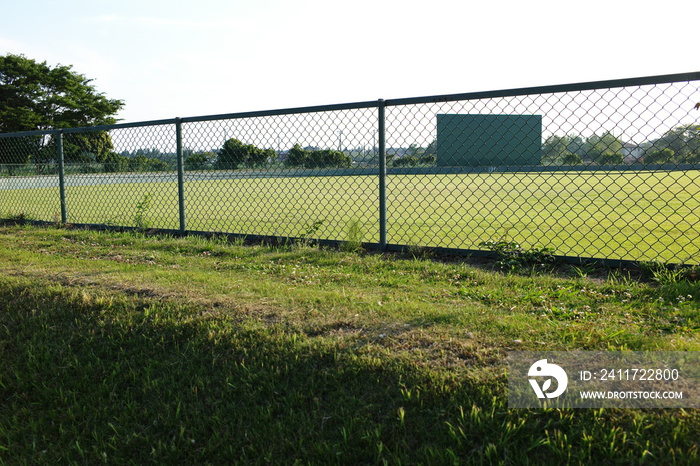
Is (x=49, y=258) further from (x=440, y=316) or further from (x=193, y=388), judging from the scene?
(x=440, y=316)

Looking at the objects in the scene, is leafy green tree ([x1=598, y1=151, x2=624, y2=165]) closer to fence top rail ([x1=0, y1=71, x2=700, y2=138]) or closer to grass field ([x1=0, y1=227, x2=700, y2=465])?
fence top rail ([x1=0, y1=71, x2=700, y2=138])

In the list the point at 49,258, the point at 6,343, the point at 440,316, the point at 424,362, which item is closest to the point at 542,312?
the point at 440,316

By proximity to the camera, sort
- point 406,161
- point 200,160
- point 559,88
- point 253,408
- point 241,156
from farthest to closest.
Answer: point 200,160 < point 241,156 < point 406,161 < point 559,88 < point 253,408

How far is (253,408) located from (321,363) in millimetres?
463

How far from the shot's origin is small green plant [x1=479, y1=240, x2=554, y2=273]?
4.83 meters

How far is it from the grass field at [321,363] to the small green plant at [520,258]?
20cm

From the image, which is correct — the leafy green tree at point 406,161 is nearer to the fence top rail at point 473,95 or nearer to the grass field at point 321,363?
the fence top rail at point 473,95

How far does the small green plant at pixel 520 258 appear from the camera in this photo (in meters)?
4.83

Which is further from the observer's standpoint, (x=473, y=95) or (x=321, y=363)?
(x=473, y=95)

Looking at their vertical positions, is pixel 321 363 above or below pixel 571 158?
below

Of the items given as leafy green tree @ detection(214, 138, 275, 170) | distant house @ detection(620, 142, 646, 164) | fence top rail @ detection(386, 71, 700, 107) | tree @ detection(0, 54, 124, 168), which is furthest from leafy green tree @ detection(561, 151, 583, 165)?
tree @ detection(0, 54, 124, 168)

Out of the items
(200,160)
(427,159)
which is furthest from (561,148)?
(200,160)

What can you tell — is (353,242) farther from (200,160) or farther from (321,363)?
(200,160)

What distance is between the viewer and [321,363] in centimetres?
293
